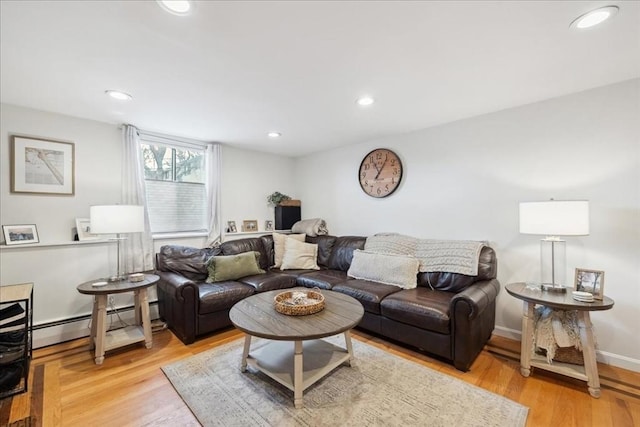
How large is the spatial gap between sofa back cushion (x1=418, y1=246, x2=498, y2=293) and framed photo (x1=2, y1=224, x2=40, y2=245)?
13.0 ft

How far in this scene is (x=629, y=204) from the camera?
213 centimetres

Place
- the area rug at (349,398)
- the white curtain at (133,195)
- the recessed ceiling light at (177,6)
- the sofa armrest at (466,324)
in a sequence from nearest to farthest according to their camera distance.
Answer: the recessed ceiling light at (177,6)
the area rug at (349,398)
the sofa armrest at (466,324)
the white curtain at (133,195)

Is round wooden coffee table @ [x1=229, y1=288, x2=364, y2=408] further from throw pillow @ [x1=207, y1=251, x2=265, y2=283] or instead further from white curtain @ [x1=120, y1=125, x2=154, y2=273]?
white curtain @ [x1=120, y1=125, x2=154, y2=273]

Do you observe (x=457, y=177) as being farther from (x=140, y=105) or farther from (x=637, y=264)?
(x=140, y=105)

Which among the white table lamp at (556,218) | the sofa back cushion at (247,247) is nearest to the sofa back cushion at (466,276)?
the white table lamp at (556,218)

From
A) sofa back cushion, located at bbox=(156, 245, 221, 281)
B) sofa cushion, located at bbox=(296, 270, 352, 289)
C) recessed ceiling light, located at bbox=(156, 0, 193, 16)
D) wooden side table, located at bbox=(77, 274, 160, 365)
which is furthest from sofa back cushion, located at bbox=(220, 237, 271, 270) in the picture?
recessed ceiling light, located at bbox=(156, 0, 193, 16)

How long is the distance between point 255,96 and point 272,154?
7.49ft

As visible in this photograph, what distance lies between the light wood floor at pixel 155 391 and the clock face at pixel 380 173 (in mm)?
1974

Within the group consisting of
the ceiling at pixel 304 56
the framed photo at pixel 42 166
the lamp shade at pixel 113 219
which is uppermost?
the ceiling at pixel 304 56

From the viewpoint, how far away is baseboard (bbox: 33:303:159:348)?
2572 millimetres

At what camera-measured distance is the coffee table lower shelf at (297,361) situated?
5.74 feet

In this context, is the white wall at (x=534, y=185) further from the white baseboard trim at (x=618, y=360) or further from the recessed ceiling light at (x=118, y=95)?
the recessed ceiling light at (x=118, y=95)

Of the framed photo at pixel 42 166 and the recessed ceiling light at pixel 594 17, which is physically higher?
the recessed ceiling light at pixel 594 17

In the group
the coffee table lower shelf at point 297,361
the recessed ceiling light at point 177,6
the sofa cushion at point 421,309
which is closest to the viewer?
the recessed ceiling light at point 177,6
